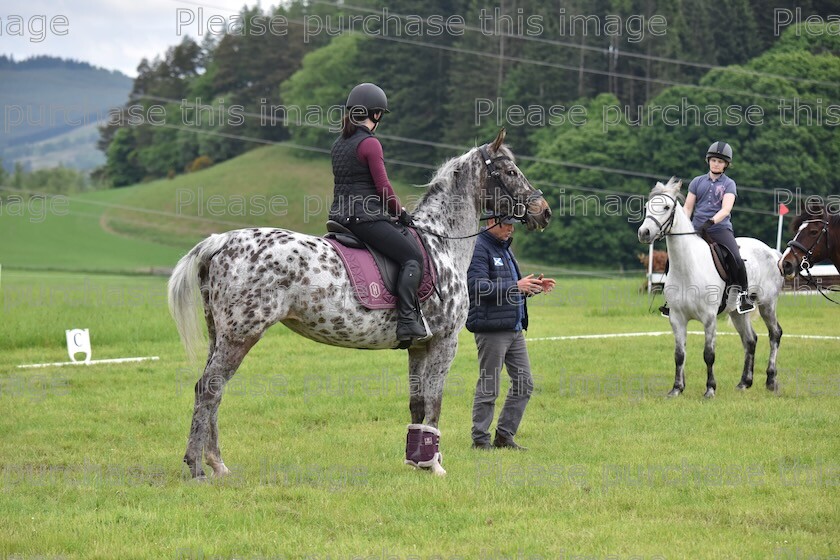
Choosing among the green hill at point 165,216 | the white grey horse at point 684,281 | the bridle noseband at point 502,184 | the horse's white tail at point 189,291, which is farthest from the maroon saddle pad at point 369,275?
the green hill at point 165,216

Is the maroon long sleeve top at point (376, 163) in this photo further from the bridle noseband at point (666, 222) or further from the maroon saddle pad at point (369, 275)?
the bridle noseband at point (666, 222)

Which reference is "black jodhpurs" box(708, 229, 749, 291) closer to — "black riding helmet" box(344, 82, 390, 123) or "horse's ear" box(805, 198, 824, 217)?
"horse's ear" box(805, 198, 824, 217)

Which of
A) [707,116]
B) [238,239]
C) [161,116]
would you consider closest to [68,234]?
[161,116]

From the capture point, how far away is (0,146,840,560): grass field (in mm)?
6207

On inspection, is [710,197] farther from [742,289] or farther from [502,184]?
[502,184]

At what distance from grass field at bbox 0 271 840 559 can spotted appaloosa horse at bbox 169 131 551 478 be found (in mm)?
676

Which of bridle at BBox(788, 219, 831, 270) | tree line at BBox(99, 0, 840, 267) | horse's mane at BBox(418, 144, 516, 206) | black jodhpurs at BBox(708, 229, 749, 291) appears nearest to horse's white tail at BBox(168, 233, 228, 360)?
horse's mane at BBox(418, 144, 516, 206)

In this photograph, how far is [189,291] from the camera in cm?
766

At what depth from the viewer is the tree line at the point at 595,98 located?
176 ft

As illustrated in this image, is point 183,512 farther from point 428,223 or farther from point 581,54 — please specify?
point 581,54

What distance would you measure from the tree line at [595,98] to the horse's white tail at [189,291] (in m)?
30.8

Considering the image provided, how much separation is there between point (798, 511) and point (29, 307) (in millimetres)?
17971

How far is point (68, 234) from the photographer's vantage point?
77562 millimetres

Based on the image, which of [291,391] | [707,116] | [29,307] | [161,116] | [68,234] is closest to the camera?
[291,391]
